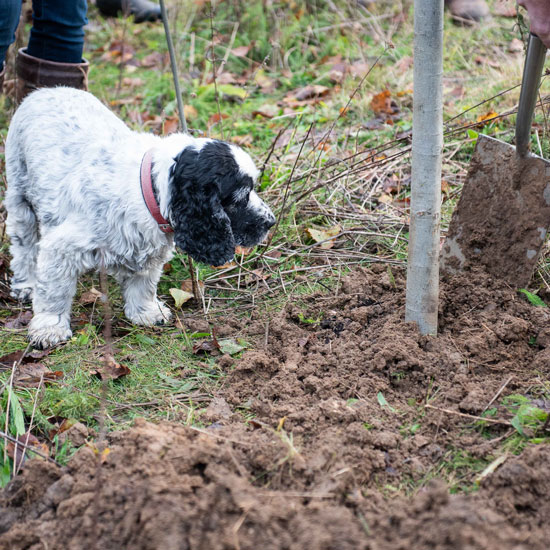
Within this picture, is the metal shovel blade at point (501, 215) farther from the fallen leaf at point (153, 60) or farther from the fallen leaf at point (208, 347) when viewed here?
the fallen leaf at point (153, 60)

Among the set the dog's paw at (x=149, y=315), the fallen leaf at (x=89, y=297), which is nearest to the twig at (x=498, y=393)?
the dog's paw at (x=149, y=315)

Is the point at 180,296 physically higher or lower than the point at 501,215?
lower

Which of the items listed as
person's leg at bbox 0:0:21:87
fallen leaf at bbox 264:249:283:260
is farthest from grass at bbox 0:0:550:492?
person's leg at bbox 0:0:21:87

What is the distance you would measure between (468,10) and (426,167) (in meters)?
6.03

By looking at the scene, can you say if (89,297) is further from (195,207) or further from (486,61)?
(486,61)

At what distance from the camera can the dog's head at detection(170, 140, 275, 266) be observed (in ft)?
10.7

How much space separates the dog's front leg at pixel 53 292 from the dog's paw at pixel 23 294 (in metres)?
0.54

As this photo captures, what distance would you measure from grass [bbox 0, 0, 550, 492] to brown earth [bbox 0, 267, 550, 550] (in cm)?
23

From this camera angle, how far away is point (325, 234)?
4469 mm

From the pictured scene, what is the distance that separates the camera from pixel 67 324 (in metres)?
3.69

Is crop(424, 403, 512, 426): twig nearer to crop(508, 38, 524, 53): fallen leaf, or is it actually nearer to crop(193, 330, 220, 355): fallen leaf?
crop(193, 330, 220, 355): fallen leaf

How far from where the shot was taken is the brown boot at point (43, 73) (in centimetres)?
437

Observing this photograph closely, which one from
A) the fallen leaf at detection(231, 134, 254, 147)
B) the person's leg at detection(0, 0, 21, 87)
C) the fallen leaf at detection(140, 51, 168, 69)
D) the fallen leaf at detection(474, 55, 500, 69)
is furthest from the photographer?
the fallen leaf at detection(140, 51, 168, 69)

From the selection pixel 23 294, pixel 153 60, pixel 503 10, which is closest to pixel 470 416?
pixel 23 294
